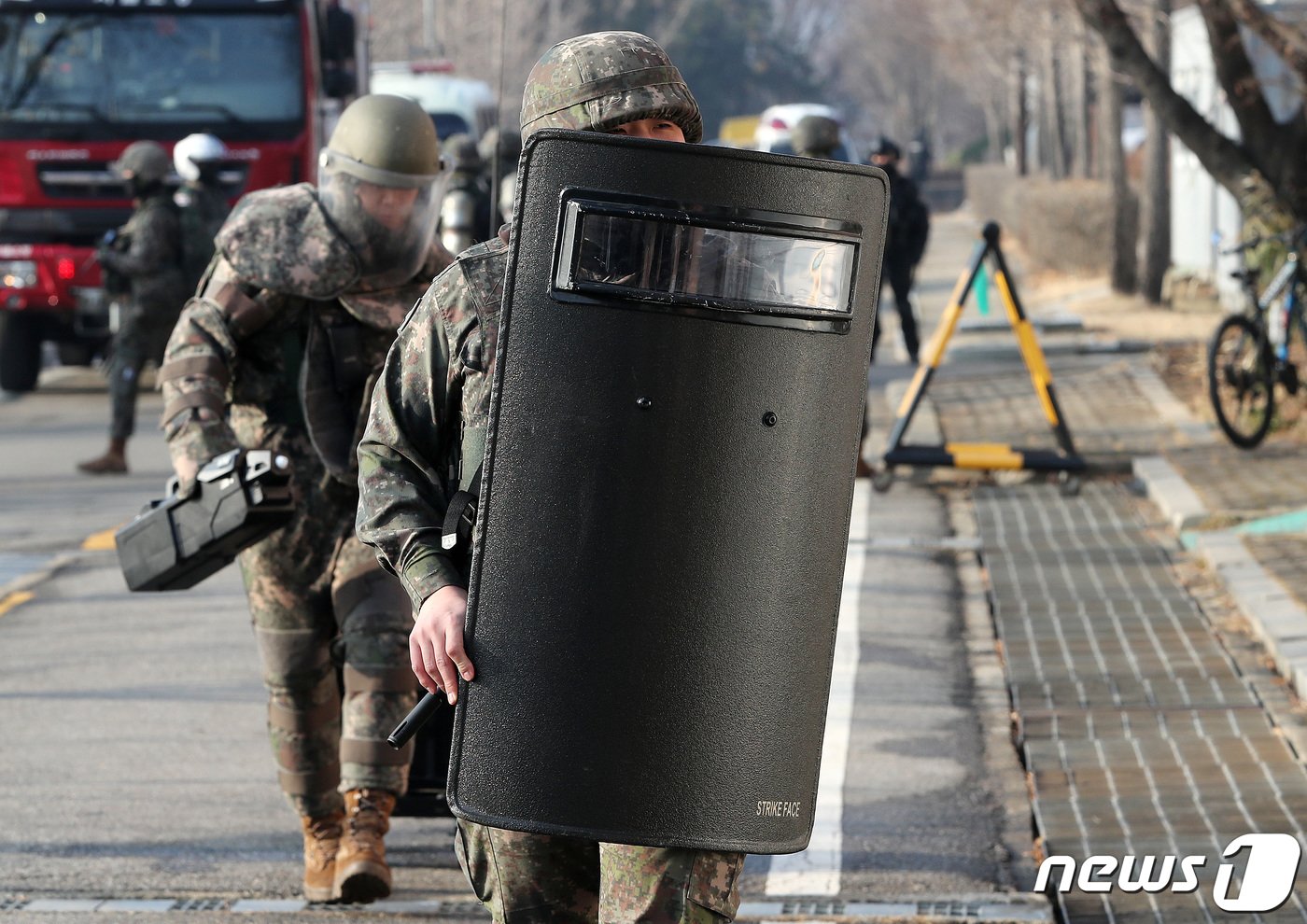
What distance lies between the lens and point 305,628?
4680 mm

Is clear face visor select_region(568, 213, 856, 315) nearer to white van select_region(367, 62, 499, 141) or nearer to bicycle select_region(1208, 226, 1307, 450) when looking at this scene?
bicycle select_region(1208, 226, 1307, 450)

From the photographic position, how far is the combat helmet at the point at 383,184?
4652 mm

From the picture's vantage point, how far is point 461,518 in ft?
9.51

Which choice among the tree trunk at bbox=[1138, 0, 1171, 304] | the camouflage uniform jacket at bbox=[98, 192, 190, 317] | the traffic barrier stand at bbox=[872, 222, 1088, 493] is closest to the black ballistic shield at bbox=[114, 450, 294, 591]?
the traffic barrier stand at bbox=[872, 222, 1088, 493]

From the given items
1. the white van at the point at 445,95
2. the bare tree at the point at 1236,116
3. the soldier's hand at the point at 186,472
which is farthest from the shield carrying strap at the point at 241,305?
the white van at the point at 445,95

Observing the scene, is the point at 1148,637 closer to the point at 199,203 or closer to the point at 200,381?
the point at 200,381

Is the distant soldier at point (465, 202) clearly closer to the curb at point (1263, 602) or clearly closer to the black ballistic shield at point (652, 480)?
the curb at point (1263, 602)

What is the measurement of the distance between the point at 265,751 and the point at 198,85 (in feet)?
33.1

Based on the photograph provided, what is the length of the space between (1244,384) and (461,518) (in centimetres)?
950

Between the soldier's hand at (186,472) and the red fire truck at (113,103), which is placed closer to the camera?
the soldier's hand at (186,472)

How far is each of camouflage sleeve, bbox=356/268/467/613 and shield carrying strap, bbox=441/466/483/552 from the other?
44 millimetres

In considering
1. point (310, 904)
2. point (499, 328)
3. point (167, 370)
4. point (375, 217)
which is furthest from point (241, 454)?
point (499, 328)

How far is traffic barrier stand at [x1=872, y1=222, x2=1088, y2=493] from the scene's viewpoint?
10461 millimetres

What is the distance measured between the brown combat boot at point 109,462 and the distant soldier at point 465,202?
88.4 inches
